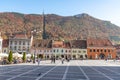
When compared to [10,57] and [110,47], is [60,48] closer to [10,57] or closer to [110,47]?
[110,47]

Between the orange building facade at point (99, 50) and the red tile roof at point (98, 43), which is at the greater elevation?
the red tile roof at point (98, 43)

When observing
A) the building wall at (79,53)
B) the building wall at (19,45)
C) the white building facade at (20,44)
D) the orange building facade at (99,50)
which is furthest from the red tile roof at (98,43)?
the building wall at (19,45)

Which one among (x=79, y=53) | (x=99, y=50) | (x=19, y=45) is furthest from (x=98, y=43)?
(x=19, y=45)

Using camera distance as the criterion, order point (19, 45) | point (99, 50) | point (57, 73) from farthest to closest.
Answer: point (99, 50), point (19, 45), point (57, 73)

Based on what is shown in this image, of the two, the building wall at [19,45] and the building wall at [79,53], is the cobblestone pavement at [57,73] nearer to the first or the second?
the building wall at [19,45]

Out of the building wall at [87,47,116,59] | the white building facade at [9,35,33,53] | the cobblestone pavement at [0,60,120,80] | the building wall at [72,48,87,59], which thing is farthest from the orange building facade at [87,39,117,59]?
the cobblestone pavement at [0,60,120,80]

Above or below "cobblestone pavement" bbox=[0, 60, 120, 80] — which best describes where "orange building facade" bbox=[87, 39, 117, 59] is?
above

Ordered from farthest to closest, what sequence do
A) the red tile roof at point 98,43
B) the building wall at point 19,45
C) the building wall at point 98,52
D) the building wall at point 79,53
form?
1. the red tile roof at point 98,43
2. the building wall at point 79,53
3. the building wall at point 98,52
4. the building wall at point 19,45

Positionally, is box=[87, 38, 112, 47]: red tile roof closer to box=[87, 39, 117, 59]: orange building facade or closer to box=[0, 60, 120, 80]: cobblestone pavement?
box=[87, 39, 117, 59]: orange building facade

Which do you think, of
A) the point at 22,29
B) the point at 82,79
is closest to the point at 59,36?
Result: the point at 22,29

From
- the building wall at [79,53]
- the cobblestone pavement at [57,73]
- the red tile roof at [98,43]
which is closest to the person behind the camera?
the cobblestone pavement at [57,73]

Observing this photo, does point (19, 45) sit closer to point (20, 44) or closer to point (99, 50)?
point (20, 44)

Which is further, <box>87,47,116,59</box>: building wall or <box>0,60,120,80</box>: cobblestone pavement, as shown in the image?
<box>87,47,116,59</box>: building wall

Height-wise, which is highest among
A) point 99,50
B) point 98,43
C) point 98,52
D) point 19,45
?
point 98,43
